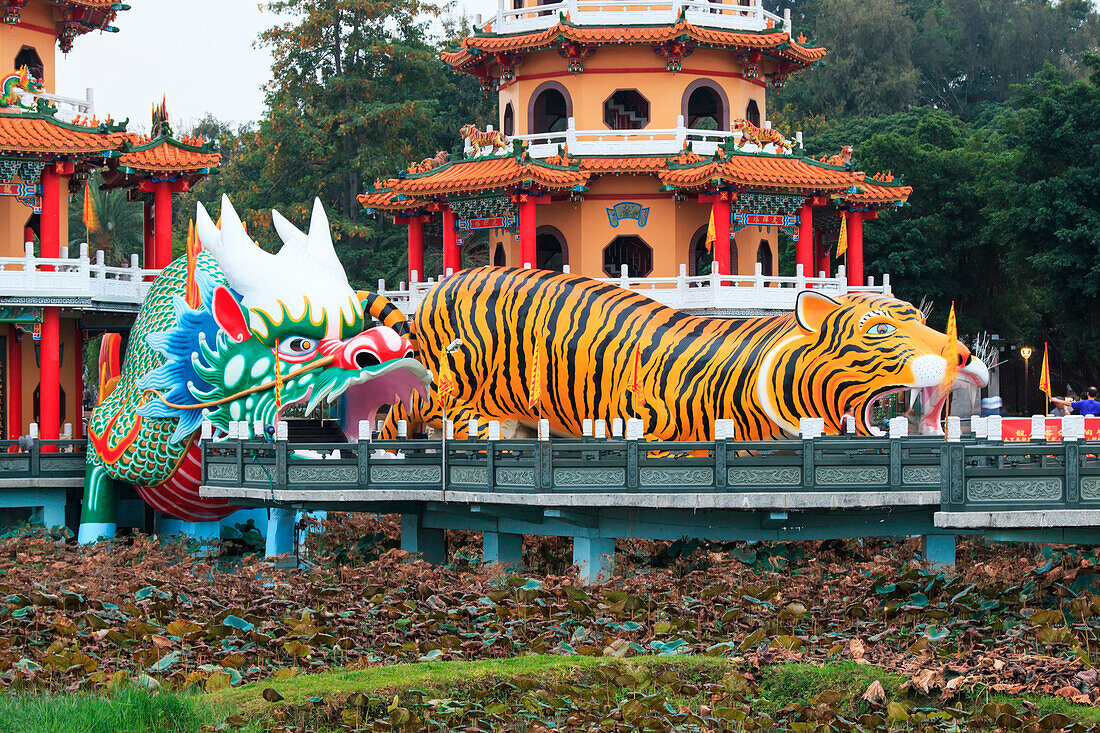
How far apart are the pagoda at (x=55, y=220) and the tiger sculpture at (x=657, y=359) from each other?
6532 millimetres

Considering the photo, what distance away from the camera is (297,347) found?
2295 centimetres

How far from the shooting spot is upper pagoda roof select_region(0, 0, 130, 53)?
104 ft

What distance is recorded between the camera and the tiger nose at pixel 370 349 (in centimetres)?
2277

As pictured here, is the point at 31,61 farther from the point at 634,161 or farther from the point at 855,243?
the point at 855,243

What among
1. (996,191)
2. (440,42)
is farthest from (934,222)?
(440,42)

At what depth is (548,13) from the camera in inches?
1304

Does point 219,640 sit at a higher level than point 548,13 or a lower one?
lower

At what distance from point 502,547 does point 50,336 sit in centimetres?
1043

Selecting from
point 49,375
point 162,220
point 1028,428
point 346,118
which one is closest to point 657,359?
point 1028,428

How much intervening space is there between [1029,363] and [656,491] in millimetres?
29785

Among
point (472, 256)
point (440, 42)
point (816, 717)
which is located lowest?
point (816, 717)

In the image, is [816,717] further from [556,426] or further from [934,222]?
[934,222]

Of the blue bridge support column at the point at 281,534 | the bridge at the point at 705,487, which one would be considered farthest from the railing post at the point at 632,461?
the blue bridge support column at the point at 281,534

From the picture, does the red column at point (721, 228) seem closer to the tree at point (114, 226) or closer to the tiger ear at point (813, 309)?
the tiger ear at point (813, 309)
